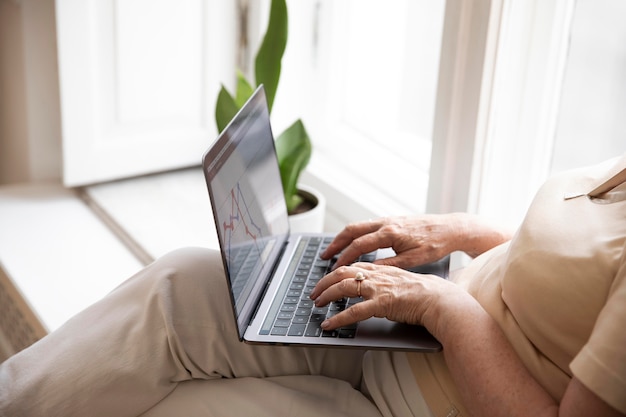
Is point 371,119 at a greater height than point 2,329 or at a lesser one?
greater

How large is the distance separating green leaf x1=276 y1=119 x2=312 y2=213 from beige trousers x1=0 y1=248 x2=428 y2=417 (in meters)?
0.62

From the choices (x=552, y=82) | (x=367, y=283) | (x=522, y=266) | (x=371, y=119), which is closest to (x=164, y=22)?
(x=371, y=119)

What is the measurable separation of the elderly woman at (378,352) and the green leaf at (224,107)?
61 centimetres

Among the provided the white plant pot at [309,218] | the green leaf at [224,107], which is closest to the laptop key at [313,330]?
the white plant pot at [309,218]

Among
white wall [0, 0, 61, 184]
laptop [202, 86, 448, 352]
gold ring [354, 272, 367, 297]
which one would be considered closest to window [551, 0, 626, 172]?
laptop [202, 86, 448, 352]

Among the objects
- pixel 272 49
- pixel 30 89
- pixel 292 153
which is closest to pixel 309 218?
pixel 292 153

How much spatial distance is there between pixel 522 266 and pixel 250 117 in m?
0.51

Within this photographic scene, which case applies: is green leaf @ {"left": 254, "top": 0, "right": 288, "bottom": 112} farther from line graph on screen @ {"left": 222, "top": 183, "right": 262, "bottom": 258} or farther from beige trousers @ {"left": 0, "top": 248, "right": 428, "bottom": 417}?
beige trousers @ {"left": 0, "top": 248, "right": 428, "bottom": 417}

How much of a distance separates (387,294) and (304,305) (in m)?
0.14

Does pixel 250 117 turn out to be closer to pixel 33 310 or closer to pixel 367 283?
pixel 367 283

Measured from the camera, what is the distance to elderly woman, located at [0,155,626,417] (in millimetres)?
1022

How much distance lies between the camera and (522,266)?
107 centimetres

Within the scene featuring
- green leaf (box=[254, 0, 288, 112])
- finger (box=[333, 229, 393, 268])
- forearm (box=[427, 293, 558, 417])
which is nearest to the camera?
forearm (box=[427, 293, 558, 417])

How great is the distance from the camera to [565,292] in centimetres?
101
